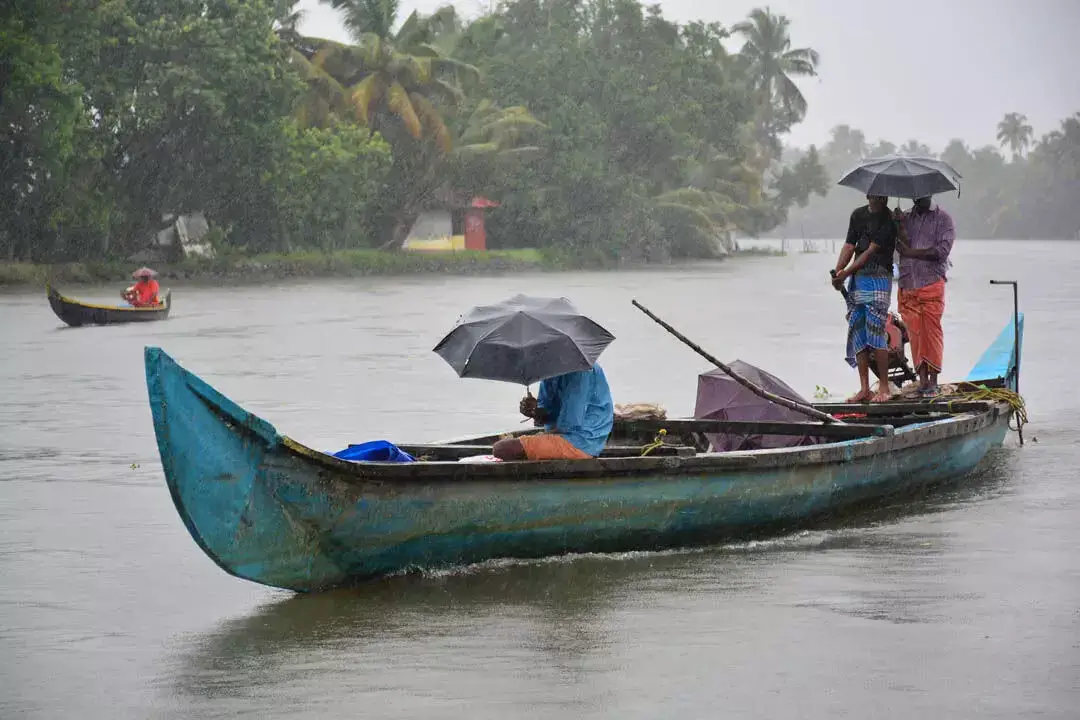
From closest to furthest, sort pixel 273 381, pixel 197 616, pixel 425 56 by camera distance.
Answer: pixel 197 616 → pixel 273 381 → pixel 425 56

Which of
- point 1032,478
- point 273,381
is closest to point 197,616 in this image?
point 1032,478

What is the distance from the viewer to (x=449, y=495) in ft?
23.5

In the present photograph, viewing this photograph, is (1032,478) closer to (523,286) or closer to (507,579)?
(507,579)

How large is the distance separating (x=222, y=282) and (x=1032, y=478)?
34.3 meters

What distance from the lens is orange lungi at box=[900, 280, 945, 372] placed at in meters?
11.2

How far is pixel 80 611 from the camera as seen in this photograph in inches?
280

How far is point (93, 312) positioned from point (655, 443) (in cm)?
1834

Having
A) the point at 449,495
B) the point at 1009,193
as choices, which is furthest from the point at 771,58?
the point at 449,495

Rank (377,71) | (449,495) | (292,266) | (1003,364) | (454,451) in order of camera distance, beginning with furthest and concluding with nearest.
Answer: (377,71)
(292,266)
(1003,364)
(454,451)
(449,495)

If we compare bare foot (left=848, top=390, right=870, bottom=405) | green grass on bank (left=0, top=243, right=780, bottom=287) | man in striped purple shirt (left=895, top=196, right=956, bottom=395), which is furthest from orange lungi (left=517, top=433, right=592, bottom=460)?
green grass on bank (left=0, top=243, right=780, bottom=287)

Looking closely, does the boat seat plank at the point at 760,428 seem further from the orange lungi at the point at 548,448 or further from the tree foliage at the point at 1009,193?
the tree foliage at the point at 1009,193

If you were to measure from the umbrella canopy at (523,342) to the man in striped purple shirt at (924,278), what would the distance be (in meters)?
4.03

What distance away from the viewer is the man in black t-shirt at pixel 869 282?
34.5 feet

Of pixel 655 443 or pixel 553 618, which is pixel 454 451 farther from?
pixel 553 618
